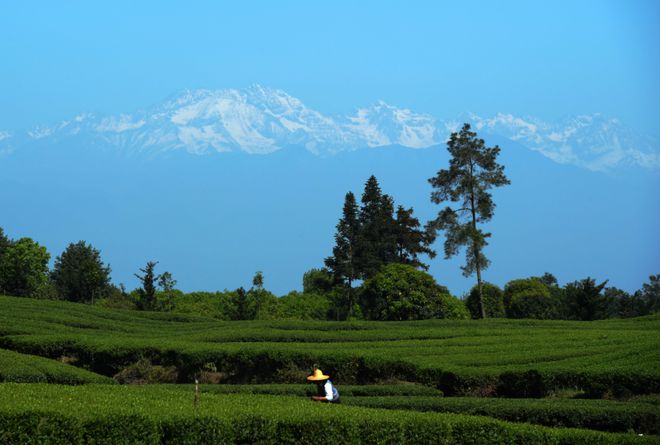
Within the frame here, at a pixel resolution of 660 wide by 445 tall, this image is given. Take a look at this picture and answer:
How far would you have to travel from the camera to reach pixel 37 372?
27.1m

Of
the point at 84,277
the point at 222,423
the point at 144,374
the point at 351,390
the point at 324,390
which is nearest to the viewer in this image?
the point at 222,423

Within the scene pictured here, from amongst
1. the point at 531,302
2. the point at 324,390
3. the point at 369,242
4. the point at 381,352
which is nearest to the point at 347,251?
the point at 369,242

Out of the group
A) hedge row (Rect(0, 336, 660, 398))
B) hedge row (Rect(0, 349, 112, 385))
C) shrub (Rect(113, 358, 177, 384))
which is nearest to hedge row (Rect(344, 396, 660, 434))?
hedge row (Rect(0, 336, 660, 398))

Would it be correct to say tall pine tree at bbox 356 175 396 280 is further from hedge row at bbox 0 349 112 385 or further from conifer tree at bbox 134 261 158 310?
hedge row at bbox 0 349 112 385

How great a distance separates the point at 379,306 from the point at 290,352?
90.9 feet

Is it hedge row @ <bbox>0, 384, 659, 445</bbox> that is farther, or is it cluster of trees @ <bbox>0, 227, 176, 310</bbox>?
cluster of trees @ <bbox>0, 227, 176, 310</bbox>

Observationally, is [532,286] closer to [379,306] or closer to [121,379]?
[379,306]

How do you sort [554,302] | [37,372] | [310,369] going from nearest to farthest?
1. [37,372]
2. [310,369]
3. [554,302]

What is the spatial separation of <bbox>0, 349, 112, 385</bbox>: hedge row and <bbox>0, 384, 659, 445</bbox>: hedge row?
19.9 feet

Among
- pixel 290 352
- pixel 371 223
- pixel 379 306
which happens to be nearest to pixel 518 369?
pixel 290 352

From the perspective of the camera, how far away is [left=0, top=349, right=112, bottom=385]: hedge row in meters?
26.4

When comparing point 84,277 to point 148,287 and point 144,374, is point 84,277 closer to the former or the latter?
point 148,287

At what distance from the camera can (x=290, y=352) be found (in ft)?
107

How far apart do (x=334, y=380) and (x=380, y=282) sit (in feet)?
93.1
